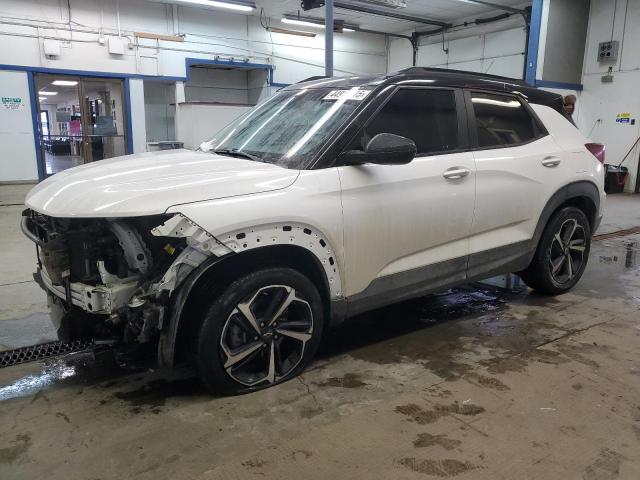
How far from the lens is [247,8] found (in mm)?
13219

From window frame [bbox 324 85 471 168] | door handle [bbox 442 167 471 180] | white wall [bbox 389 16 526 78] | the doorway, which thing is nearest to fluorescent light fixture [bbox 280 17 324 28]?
white wall [bbox 389 16 526 78]

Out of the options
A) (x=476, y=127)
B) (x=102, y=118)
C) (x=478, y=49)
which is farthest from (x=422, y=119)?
(x=478, y=49)

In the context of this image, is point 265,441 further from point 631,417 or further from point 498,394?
point 631,417

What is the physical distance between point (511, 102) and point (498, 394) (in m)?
2.14

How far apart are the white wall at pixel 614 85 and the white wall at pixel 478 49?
2587 mm

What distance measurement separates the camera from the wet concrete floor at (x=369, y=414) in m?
2.12

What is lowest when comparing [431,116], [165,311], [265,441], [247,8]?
[265,441]

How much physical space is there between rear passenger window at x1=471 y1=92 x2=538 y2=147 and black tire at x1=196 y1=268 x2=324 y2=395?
66.9 inches

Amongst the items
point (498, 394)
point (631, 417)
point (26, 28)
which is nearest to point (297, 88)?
point (498, 394)

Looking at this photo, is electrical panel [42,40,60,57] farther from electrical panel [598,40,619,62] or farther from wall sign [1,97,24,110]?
electrical panel [598,40,619,62]

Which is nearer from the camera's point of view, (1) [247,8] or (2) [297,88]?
(2) [297,88]

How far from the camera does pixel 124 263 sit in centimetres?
244

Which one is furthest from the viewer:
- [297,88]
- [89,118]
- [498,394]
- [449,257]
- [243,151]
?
[89,118]

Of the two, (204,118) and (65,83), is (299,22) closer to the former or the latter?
(204,118)
